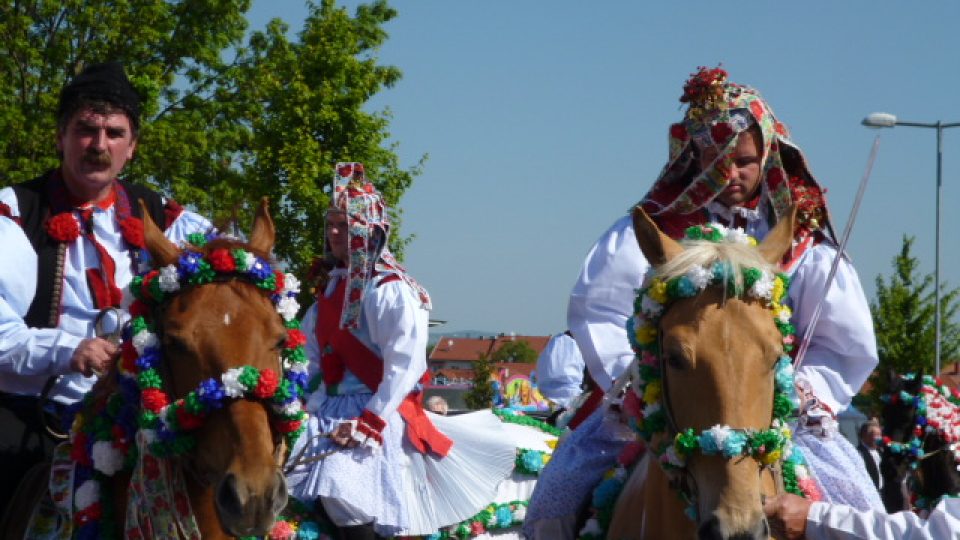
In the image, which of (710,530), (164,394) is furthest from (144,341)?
(710,530)

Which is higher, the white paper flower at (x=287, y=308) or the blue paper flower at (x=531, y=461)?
the white paper flower at (x=287, y=308)

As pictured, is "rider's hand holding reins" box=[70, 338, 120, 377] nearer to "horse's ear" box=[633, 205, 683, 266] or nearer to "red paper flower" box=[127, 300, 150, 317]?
"red paper flower" box=[127, 300, 150, 317]

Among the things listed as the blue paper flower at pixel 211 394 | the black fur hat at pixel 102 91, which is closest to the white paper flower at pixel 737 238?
the blue paper flower at pixel 211 394

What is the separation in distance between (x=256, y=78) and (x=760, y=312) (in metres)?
19.9

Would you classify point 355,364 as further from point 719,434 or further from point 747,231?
point 719,434

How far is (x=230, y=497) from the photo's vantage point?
389 cm

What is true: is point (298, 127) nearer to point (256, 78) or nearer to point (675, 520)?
point (256, 78)

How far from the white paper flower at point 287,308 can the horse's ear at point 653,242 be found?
1270 millimetres

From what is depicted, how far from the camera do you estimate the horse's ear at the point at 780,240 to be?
14.1ft

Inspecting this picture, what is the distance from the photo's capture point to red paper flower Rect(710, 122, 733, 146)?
524cm

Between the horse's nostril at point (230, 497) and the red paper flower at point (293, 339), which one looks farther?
the red paper flower at point (293, 339)

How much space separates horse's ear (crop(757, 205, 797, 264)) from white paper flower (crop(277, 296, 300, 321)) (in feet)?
5.51

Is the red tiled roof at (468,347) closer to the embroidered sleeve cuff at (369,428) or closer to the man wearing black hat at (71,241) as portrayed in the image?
the embroidered sleeve cuff at (369,428)

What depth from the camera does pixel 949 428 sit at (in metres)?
8.28
